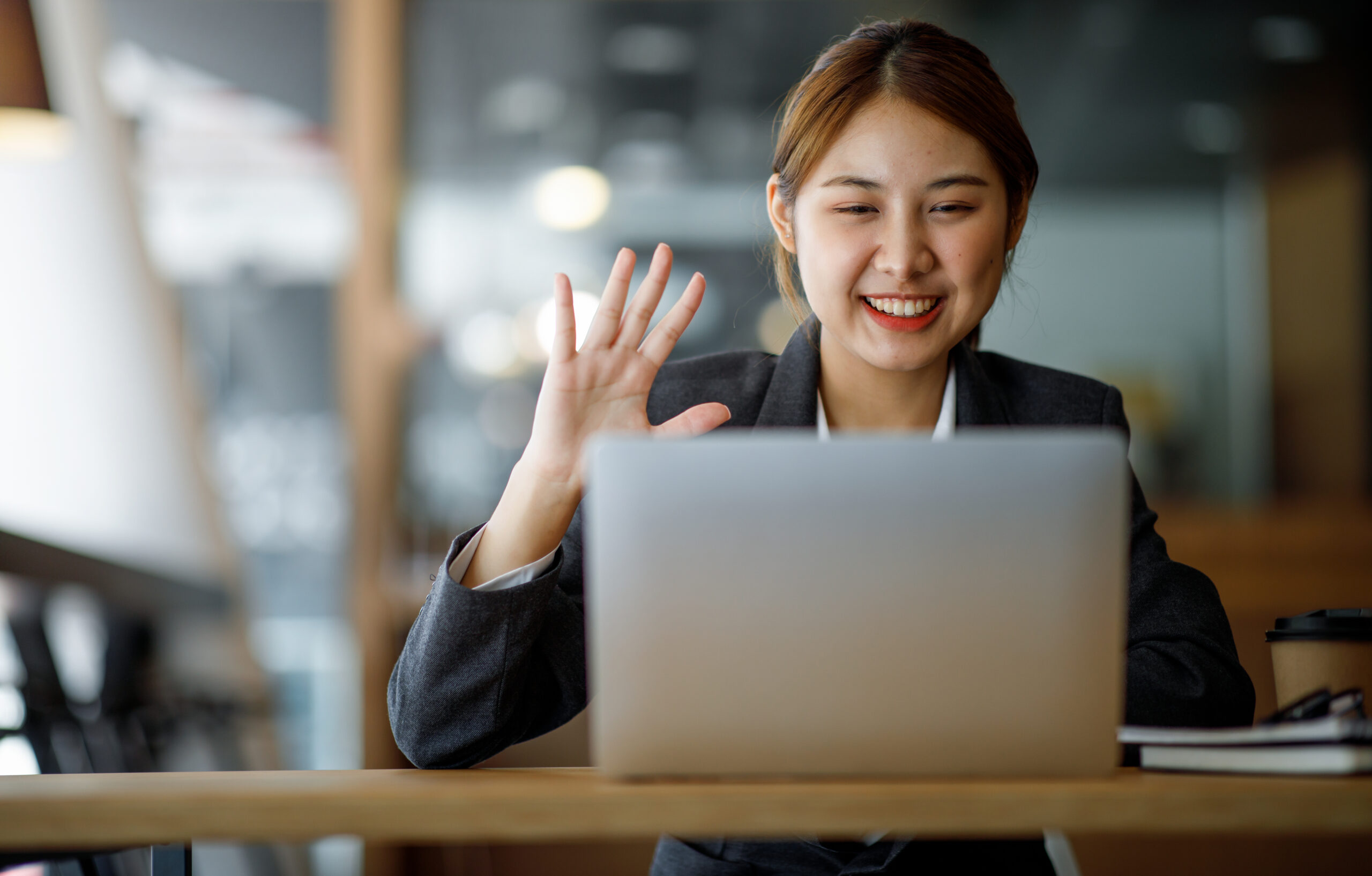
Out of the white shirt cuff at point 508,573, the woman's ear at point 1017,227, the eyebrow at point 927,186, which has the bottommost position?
the white shirt cuff at point 508,573

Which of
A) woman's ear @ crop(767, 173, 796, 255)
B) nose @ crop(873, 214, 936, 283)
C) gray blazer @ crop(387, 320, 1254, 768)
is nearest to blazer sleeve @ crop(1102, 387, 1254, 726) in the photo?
gray blazer @ crop(387, 320, 1254, 768)

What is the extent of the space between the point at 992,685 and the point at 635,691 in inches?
8.2

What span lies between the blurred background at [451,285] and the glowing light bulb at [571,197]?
0.02 m

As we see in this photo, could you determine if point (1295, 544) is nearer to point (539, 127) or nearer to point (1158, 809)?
point (539, 127)

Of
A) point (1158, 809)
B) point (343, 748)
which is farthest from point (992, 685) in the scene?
point (343, 748)

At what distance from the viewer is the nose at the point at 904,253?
1.21 metres

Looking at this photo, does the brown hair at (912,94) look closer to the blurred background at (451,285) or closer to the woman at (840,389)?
the woman at (840,389)

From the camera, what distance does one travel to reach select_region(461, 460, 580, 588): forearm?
939mm

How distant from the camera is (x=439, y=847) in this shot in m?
3.73

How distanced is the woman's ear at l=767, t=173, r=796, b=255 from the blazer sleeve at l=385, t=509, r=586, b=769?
21.5 inches

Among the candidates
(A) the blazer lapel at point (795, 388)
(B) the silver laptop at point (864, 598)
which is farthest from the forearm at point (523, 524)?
(A) the blazer lapel at point (795, 388)

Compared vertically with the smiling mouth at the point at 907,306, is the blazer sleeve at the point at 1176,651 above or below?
below

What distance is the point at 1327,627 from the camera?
0.90 meters

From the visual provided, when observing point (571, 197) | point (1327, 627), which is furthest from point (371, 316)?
point (1327, 627)
